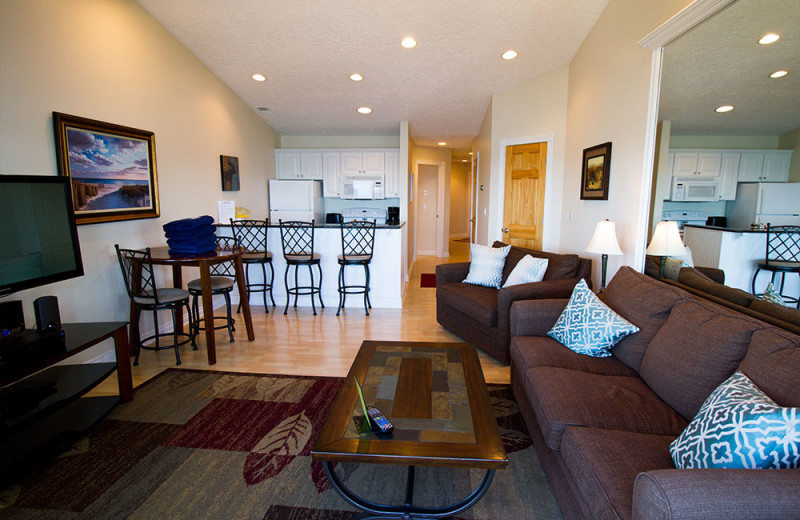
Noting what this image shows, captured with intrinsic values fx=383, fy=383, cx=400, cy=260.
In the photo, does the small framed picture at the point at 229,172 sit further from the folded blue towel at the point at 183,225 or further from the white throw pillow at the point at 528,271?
the white throw pillow at the point at 528,271

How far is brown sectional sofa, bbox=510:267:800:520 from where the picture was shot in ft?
3.07

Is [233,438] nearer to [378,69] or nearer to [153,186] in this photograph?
[153,186]

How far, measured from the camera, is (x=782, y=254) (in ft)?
5.64

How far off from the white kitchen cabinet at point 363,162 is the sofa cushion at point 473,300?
11.5 ft

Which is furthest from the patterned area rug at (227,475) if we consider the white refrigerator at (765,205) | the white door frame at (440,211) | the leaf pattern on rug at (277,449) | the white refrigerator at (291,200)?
the white door frame at (440,211)

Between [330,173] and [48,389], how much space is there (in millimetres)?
5265

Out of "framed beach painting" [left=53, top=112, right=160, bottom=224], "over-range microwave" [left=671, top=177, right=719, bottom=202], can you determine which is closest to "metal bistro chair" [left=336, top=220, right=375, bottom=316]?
"framed beach painting" [left=53, top=112, right=160, bottom=224]

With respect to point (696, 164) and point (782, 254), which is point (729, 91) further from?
point (782, 254)

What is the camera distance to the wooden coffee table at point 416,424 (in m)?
1.35

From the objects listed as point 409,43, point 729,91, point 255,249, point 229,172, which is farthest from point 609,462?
point 229,172

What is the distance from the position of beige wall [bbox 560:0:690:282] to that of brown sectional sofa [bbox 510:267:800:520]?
2.67 ft

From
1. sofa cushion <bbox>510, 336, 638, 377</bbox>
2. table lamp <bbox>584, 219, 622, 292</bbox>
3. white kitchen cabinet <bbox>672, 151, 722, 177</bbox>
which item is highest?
white kitchen cabinet <bbox>672, 151, 722, 177</bbox>

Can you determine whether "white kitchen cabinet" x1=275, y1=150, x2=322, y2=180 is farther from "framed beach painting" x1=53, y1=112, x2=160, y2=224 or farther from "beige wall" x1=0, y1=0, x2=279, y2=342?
"framed beach painting" x1=53, y1=112, x2=160, y2=224

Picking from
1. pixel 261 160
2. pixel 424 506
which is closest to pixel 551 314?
pixel 424 506
